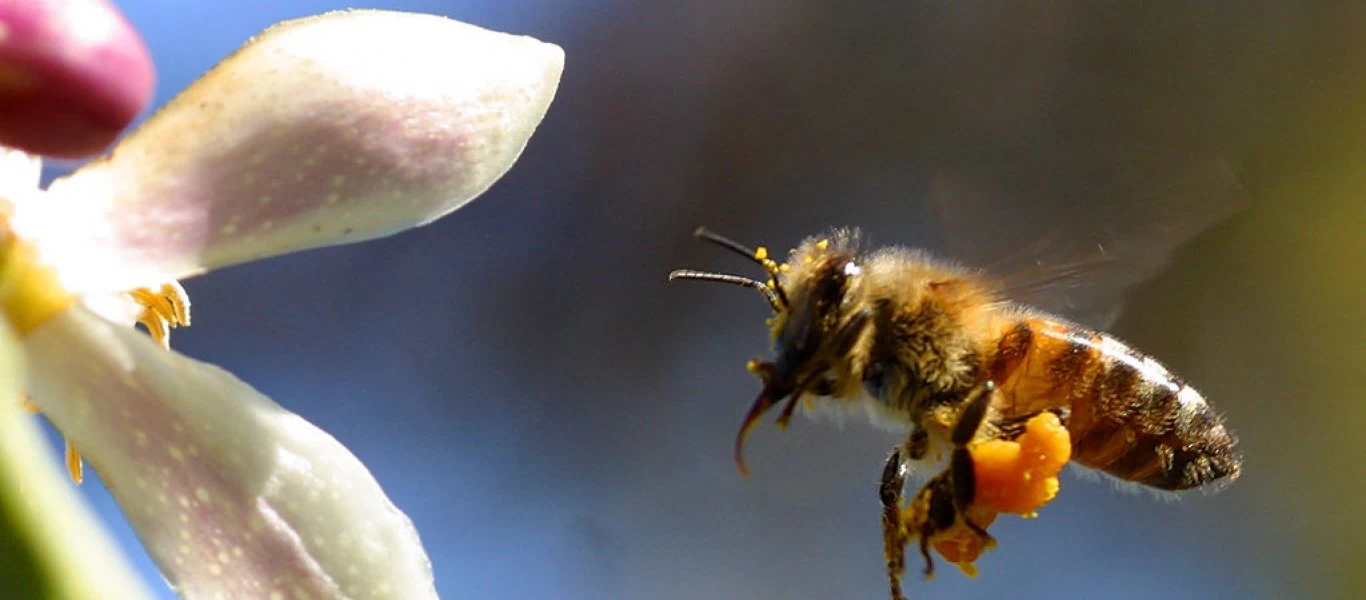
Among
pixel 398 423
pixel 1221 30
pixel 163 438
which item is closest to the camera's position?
pixel 163 438

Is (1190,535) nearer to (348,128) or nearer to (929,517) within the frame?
(929,517)

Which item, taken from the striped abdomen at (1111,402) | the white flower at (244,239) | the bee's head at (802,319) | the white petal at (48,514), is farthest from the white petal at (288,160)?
the striped abdomen at (1111,402)

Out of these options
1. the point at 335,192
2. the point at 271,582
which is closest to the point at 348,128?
the point at 335,192

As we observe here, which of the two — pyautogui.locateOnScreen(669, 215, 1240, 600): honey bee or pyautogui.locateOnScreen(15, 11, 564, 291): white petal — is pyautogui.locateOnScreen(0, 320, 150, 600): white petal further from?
pyautogui.locateOnScreen(669, 215, 1240, 600): honey bee

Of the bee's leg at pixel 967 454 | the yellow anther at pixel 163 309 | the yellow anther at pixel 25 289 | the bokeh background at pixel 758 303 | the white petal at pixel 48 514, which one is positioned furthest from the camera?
the bokeh background at pixel 758 303

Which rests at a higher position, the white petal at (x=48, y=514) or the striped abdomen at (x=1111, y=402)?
the striped abdomen at (x=1111, y=402)

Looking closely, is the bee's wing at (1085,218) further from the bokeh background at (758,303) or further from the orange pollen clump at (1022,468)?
the bokeh background at (758,303)

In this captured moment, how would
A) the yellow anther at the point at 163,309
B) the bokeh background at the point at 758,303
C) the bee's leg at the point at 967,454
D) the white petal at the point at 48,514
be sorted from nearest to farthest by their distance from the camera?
the white petal at the point at 48,514
the yellow anther at the point at 163,309
the bee's leg at the point at 967,454
the bokeh background at the point at 758,303

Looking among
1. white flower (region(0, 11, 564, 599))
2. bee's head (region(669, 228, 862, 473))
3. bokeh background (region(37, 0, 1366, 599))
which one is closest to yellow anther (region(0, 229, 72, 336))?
white flower (region(0, 11, 564, 599))
